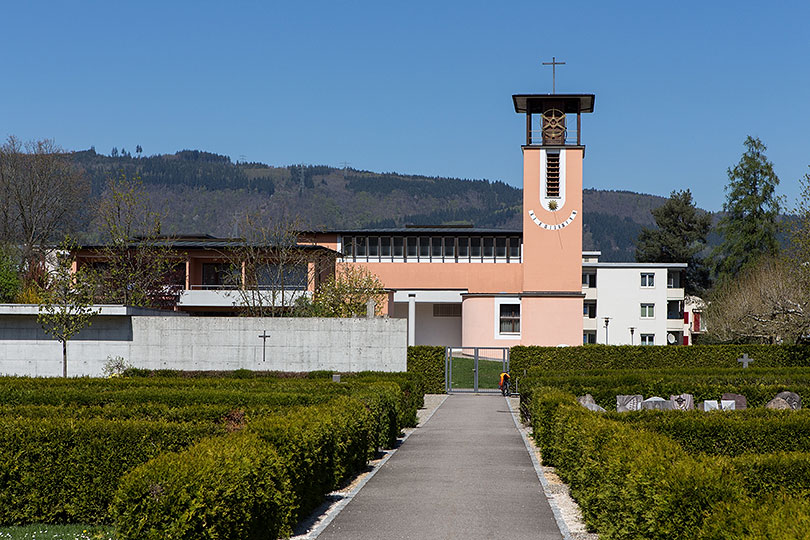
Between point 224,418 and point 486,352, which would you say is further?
point 486,352

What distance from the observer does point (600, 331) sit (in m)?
77.1

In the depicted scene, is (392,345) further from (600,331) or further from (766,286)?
(600,331)

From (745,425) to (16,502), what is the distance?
11.7 metres

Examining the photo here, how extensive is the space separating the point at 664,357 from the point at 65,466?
117 feet

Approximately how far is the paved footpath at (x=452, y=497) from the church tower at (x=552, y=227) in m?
36.8

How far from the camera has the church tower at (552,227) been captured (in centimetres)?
5797

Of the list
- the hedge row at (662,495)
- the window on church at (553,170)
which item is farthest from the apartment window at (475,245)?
the hedge row at (662,495)

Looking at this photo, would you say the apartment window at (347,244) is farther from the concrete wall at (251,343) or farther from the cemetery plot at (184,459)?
the cemetery plot at (184,459)

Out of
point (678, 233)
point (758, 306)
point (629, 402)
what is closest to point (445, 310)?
point (758, 306)

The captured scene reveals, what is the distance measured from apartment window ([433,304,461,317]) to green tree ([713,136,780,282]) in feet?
77.5

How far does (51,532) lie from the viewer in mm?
11609

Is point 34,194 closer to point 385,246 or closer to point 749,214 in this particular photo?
point 385,246

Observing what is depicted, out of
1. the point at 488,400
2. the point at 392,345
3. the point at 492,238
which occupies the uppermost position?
the point at 492,238

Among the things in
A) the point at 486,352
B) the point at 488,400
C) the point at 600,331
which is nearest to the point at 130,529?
the point at 488,400
